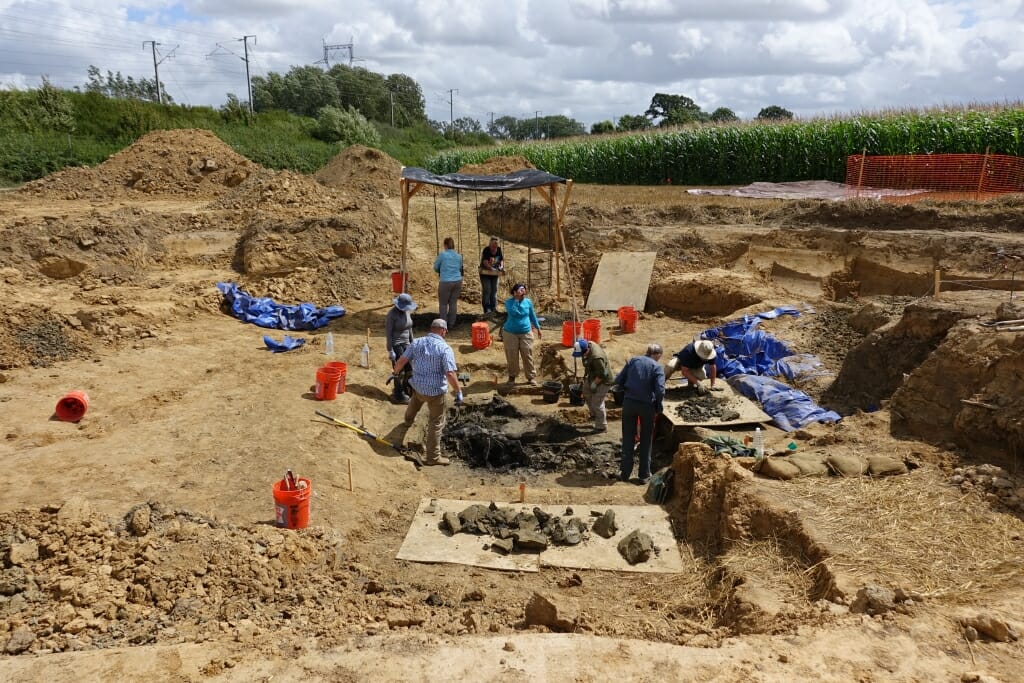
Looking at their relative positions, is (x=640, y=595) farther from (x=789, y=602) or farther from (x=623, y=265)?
(x=623, y=265)

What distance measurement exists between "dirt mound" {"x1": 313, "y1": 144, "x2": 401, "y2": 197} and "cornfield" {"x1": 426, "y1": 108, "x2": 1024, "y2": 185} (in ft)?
28.3

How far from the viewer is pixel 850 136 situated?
23.8 m

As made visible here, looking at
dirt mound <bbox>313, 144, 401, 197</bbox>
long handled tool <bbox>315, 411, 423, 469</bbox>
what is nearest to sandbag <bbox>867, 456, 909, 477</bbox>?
long handled tool <bbox>315, 411, 423, 469</bbox>

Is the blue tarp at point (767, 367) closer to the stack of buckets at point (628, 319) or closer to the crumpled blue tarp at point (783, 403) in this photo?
the crumpled blue tarp at point (783, 403)

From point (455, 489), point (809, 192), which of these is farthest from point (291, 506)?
point (809, 192)

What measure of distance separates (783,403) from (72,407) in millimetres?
8797

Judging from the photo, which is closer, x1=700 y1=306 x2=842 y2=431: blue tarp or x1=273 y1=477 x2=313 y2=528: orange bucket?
x1=273 y1=477 x2=313 y2=528: orange bucket

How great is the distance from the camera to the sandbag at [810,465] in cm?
703

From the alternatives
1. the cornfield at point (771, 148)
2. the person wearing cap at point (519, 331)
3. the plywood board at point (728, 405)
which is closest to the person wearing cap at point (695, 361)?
the plywood board at point (728, 405)

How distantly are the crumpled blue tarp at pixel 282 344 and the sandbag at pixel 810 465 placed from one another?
8.11 meters

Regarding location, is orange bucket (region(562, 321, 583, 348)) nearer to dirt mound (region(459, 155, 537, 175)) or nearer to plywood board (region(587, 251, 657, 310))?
plywood board (region(587, 251, 657, 310))

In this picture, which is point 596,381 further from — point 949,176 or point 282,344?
point 949,176

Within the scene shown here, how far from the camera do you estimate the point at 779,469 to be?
7.06 meters

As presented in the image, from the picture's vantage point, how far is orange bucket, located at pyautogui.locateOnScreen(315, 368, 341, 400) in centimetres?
994
